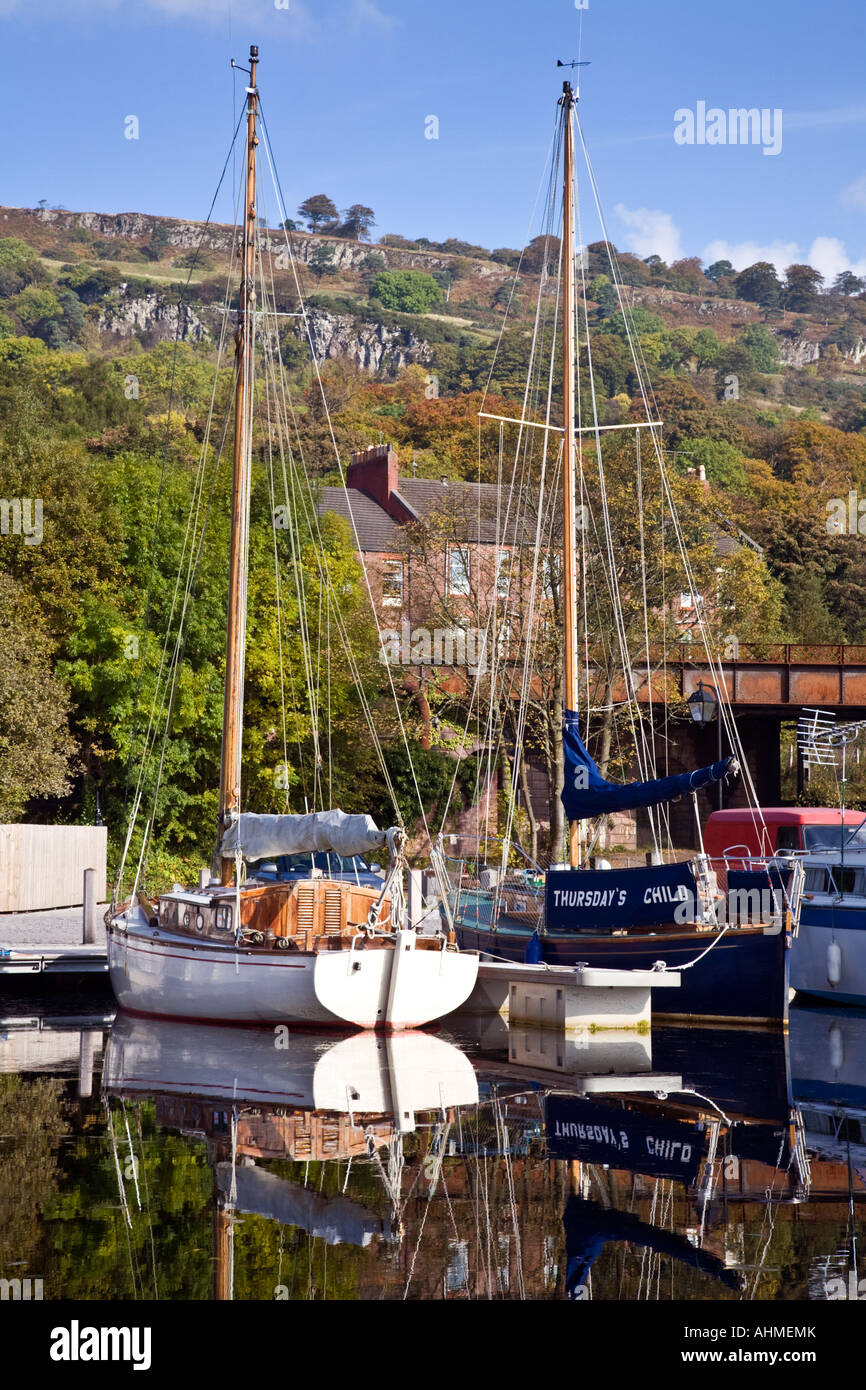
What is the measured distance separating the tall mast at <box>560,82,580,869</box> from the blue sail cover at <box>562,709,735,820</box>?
94 centimetres

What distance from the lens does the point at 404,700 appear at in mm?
49062

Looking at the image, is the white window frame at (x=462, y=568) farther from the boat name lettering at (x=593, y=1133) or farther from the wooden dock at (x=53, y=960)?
the boat name lettering at (x=593, y=1133)

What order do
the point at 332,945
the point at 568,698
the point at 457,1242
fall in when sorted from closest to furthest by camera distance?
the point at 457,1242
the point at 332,945
the point at 568,698

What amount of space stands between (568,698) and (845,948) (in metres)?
8.33

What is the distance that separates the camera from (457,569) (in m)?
49.5

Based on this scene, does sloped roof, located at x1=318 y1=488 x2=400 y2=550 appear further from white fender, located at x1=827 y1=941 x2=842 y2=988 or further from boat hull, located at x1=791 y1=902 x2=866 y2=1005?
white fender, located at x1=827 y1=941 x2=842 y2=988

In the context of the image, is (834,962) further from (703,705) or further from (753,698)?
(753,698)

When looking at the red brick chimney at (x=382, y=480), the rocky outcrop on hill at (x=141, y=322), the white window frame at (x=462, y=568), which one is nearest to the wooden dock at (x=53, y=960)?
the white window frame at (x=462, y=568)

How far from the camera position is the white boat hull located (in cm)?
2345
